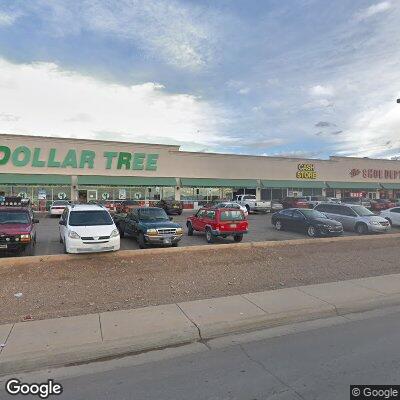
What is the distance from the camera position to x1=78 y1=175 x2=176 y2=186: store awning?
3644 centimetres

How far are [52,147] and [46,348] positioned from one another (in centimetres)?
3357

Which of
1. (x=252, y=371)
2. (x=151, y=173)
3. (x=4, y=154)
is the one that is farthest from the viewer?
(x=151, y=173)

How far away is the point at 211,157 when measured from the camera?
42.6 meters

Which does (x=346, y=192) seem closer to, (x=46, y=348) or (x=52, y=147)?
(x=52, y=147)

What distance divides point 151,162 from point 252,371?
36105 millimetres

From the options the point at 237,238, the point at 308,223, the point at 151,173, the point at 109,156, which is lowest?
the point at 237,238

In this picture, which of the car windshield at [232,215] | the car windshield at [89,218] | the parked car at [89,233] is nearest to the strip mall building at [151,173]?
the car windshield at [232,215]

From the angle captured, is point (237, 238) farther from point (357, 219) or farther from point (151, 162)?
point (151, 162)

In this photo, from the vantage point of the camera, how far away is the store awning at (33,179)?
1332 inches

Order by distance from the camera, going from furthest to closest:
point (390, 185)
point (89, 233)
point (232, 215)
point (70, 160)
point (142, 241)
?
1. point (390, 185)
2. point (70, 160)
3. point (232, 215)
4. point (142, 241)
5. point (89, 233)

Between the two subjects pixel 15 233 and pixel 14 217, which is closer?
pixel 15 233

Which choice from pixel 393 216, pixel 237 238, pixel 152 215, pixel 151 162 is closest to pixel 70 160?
pixel 151 162

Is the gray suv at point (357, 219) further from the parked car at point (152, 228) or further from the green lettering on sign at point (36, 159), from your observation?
the green lettering on sign at point (36, 159)

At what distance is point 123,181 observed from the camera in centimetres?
3756
